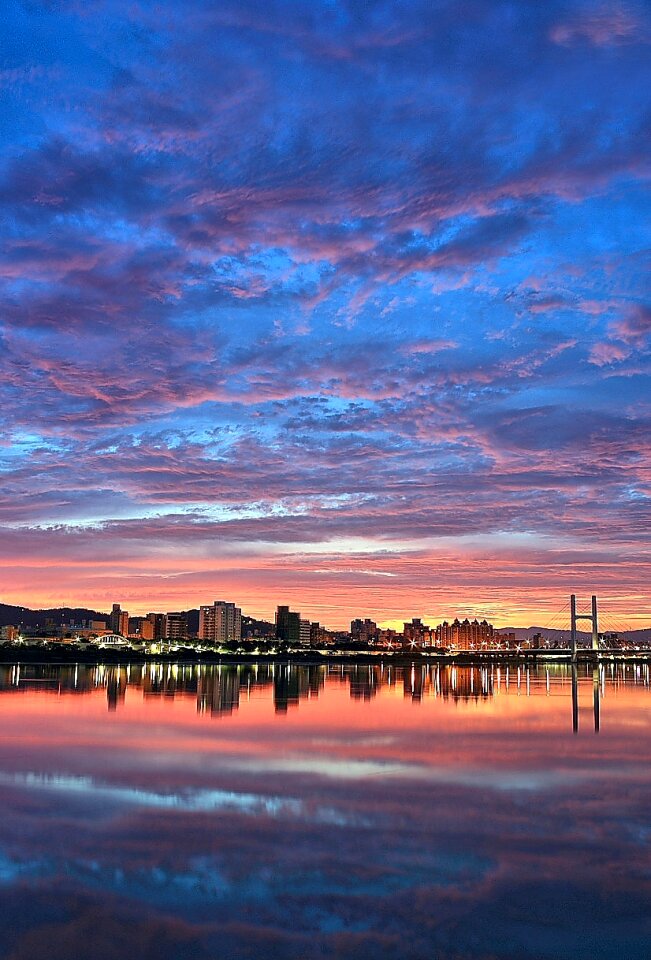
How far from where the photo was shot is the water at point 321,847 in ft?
35.8

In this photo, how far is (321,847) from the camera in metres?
15.2

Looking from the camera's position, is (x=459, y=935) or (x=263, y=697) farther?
(x=263, y=697)

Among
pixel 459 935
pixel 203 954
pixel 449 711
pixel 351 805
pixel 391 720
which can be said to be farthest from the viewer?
pixel 449 711

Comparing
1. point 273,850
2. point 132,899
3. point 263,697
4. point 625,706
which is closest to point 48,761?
point 273,850

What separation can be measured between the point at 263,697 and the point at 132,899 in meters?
46.1

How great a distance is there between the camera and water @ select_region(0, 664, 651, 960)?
10914 millimetres

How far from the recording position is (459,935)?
1095 centimetres

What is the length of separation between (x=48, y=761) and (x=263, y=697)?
33.8 m

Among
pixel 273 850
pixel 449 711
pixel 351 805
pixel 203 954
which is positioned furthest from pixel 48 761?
pixel 449 711

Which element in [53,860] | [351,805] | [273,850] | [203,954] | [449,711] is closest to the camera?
[203,954]

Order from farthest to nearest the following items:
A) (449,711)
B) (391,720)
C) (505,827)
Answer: (449,711)
(391,720)
(505,827)

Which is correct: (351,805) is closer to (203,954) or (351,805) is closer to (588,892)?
(588,892)

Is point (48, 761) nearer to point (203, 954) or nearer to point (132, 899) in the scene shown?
point (132, 899)

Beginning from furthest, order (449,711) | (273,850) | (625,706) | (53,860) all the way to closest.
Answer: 1. (625,706)
2. (449,711)
3. (273,850)
4. (53,860)
